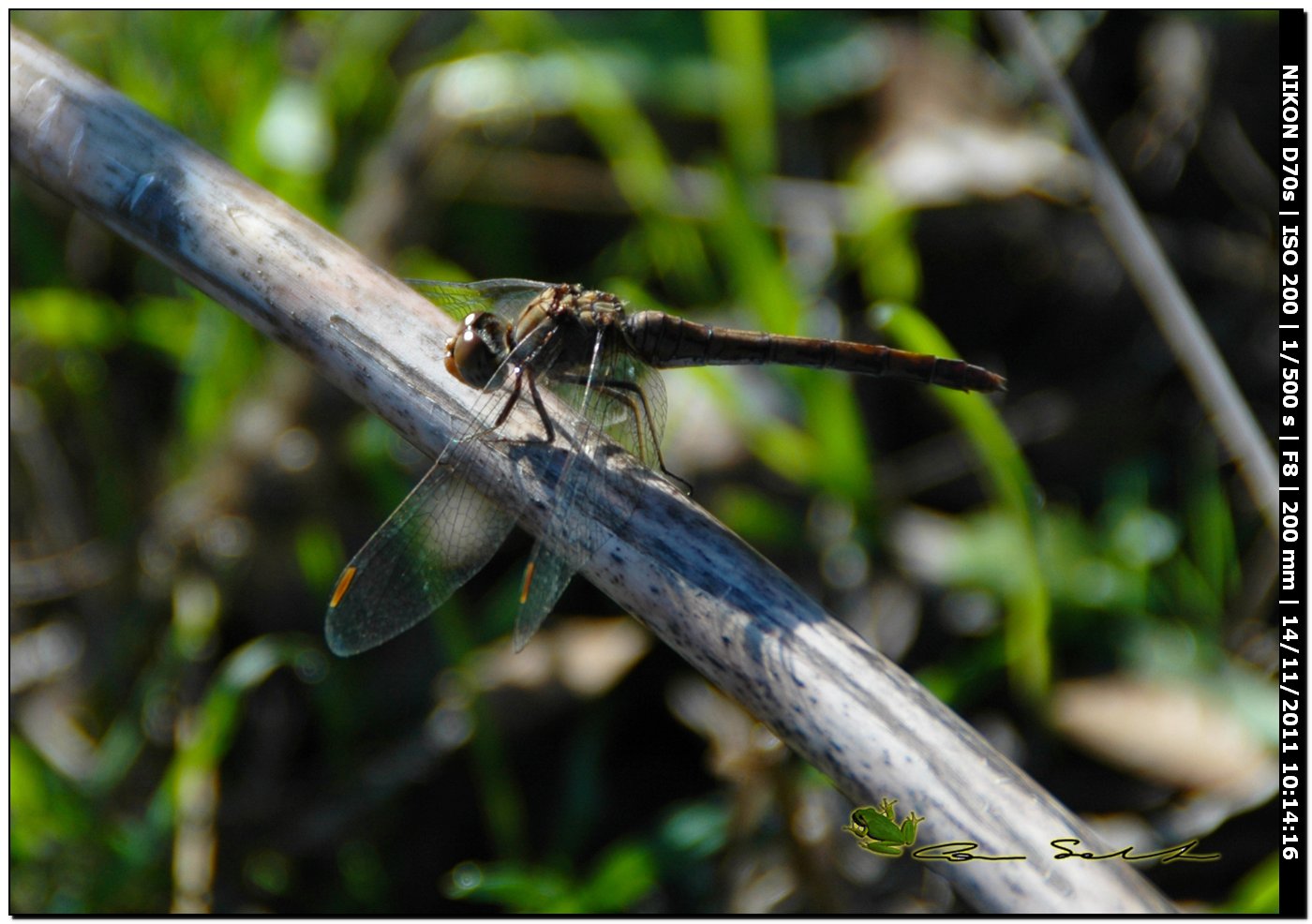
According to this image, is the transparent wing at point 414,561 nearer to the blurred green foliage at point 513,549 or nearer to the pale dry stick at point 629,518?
the pale dry stick at point 629,518

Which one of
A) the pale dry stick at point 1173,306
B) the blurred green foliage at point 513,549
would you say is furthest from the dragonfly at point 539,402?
the pale dry stick at point 1173,306

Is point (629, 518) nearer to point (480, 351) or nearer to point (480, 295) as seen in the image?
point (480, 351)

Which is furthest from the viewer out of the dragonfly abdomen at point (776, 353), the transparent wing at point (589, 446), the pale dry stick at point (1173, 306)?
the dragonfly abdomen at point (776, 353)

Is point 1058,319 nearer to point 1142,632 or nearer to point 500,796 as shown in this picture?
point 1142,632

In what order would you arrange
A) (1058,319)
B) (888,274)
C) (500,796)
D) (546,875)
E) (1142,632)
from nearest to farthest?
1. (546,875)
2. (500,796)
3. (1142,632)
4. (888,274)
5. (1058,319)

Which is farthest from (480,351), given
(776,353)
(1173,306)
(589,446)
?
(1173,306)


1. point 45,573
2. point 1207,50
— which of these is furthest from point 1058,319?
point 45,573
